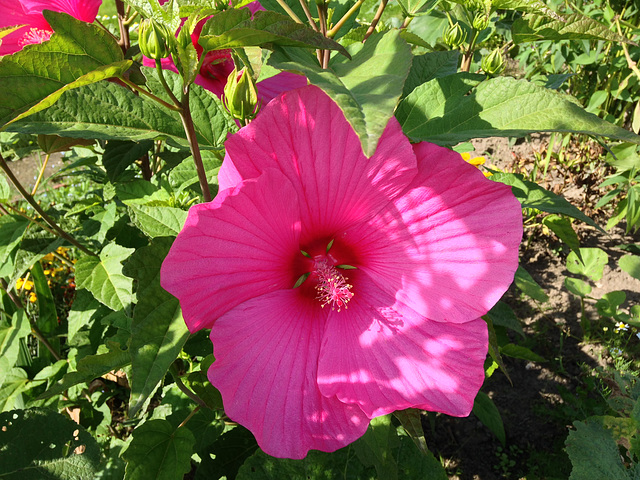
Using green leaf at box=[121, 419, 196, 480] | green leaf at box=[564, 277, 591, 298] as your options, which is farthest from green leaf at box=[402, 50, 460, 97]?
green leaf at box=[564, 277, 591, 298]

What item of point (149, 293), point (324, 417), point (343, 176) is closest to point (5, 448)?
point (149, 293)

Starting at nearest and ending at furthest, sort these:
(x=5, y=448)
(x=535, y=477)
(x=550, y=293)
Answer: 1. (x=5, y=448)
2. (x=535, y=477)
3. (x=550, y=293)

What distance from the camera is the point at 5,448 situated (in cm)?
117

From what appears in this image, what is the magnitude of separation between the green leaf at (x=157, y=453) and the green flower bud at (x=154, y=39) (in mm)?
852

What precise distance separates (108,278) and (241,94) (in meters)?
0.76

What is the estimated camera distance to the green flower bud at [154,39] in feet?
2.33

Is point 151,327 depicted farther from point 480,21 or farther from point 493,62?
point 493,62

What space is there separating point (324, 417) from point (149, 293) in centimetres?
33

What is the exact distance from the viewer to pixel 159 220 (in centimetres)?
96

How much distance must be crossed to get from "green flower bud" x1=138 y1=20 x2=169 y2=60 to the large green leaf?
0.16 metres

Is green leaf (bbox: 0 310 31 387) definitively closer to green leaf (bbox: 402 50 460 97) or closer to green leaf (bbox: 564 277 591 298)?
green leaf (bbox: 402 50 460 97)

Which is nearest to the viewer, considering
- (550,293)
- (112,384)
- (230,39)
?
(230,39)

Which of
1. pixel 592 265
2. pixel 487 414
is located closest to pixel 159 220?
pixel 487 414

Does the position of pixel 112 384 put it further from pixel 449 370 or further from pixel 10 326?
pixel 449 370
